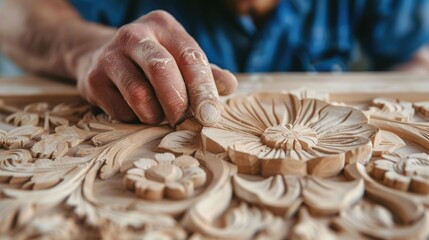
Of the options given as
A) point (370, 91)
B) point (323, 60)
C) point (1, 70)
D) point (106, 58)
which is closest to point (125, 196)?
point (106, 58)

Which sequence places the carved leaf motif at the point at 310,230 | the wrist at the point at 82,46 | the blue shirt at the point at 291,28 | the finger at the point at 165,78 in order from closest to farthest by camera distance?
the carved leaf motif at the point at 310,230, the finger at the point at 165,78, the wrist at the point at 82,46, the blue shirt at the point at 291,28

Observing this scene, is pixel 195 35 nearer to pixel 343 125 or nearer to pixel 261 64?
pixel 261 64

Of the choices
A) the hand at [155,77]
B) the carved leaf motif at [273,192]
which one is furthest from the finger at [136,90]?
the carved leaf motif at [273,192]

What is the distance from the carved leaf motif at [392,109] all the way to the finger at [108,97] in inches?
15.2

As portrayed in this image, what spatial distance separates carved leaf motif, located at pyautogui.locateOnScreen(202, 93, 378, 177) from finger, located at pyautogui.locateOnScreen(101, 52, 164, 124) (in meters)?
0.10

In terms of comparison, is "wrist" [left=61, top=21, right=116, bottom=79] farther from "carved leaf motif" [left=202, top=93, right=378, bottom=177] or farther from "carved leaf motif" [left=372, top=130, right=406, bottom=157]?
"carved leaf motif" [left=372, top=130, right=406, bottom=157]

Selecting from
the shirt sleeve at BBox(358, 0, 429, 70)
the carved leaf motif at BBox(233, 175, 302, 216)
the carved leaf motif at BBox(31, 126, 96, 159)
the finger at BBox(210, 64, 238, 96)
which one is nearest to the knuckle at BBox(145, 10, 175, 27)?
the finger at BBox(210, 64, 238, 96)

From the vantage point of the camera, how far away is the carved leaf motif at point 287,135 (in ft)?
1.79

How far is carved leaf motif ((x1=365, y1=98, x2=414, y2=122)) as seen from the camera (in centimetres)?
71

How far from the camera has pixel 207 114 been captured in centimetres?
64

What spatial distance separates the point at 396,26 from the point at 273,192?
1034 millimetres

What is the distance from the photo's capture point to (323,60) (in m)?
1.36

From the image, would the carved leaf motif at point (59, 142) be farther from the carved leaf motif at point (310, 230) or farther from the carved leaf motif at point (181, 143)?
the carved leaf motif at point (310, 230)

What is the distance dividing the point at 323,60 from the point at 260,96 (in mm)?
665
